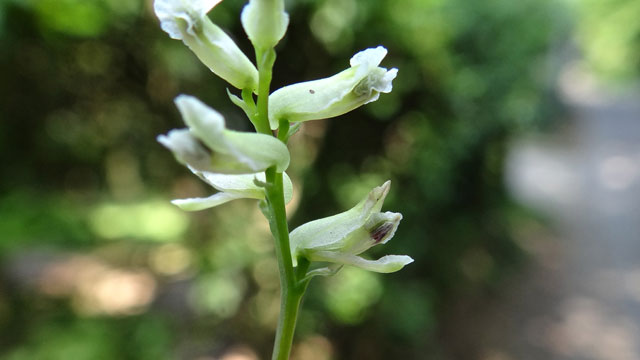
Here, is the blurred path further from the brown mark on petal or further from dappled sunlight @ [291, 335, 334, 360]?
the brown mark on petal

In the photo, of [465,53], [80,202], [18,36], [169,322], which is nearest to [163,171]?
[80,202]

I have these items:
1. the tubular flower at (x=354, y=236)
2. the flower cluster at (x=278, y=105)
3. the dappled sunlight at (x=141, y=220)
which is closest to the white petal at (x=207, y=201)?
the flower cluster at (x=278, y=105)

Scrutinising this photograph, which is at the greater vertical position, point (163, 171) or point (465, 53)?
point (465, 53)

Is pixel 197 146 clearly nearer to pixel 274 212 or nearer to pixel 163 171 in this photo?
pixel 274 212

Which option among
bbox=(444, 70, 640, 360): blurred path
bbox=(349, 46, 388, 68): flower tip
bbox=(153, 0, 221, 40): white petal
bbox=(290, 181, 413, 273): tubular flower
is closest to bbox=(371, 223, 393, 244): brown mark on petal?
bbox=(290, 181, 413, 273): tubular flower

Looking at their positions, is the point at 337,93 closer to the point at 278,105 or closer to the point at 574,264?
the point at 278,105
